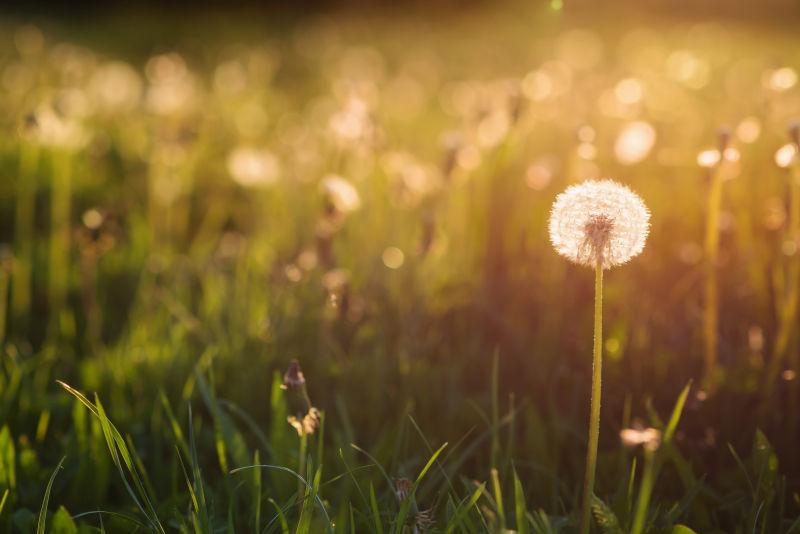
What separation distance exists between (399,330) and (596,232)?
1.12m

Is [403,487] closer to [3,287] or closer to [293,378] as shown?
[293,378]

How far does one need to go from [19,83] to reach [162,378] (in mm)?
3399

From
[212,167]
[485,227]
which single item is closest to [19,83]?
[212,167]

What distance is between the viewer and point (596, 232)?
1151mm

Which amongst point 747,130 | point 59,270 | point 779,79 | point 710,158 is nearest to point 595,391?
point 710,158

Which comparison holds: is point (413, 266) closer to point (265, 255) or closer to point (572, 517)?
point (265, 255)

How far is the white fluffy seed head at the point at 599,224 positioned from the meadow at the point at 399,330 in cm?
17

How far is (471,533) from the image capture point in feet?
4.20

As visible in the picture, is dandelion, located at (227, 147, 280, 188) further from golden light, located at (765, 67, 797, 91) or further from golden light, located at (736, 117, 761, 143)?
golden light, located at (765, 67, 797, 91)

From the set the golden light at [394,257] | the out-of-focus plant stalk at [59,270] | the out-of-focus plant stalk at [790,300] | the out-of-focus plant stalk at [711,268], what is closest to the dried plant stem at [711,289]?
the out-of-focus plant stalk at [711,268]

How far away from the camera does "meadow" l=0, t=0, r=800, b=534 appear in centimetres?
150

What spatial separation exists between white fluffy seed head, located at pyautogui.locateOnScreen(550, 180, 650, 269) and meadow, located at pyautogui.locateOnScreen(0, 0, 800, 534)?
→ 170 mm

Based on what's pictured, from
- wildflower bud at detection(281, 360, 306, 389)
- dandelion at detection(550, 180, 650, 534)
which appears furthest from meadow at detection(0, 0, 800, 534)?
dandelion at detection(550, 180, 650, 534)

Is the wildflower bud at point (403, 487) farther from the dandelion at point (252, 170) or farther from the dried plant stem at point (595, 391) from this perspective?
the dandelion at point (252, 170)
